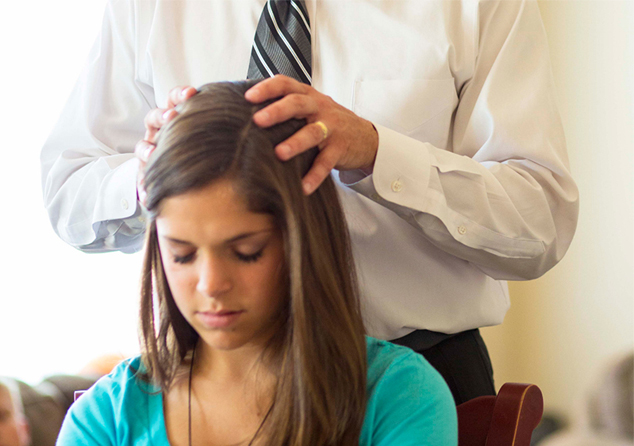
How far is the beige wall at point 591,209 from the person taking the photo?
2.47 m

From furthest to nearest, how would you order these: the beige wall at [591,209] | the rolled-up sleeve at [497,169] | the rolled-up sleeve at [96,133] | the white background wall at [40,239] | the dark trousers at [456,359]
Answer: the beige wall at [591,209] < the white background wall at [40,239] < the rolled-up sleeve at [96,133] < the dark trousers at [456,359] < the rolled-up sleeve at [497,169]

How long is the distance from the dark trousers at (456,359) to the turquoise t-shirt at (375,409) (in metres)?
0.23

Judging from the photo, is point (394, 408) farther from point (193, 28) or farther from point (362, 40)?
point (193, 28)

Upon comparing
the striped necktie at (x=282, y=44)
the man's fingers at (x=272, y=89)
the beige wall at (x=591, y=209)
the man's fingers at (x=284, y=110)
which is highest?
the striped necktie at (x=282, y=44)

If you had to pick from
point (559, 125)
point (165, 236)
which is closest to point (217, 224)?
point (165, 236)

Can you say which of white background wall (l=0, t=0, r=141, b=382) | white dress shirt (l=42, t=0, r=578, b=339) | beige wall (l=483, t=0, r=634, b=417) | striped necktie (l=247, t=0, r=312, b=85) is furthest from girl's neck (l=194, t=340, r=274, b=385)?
beige wall (l=483, t=0, r=634, b=417)

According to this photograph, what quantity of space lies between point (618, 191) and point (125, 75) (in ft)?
6.47

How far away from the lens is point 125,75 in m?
1.52

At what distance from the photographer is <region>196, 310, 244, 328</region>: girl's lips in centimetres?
88

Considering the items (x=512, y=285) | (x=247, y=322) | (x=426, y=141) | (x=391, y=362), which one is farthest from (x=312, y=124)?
(x=512, y=285)

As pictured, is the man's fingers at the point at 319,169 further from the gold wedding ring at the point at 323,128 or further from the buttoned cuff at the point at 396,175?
the buttoned cuff at the point at 396,175

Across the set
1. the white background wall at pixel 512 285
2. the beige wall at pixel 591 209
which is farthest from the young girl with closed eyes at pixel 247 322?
the beige wall at pixel 591 209

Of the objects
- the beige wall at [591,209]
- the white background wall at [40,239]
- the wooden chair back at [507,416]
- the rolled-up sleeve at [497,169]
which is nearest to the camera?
the wooden chair back at [507,416]

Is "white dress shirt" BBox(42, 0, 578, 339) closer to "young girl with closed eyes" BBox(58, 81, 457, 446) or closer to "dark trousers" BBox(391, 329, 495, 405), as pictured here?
"dark trousers" BBox(391, 329, 495, 405)
